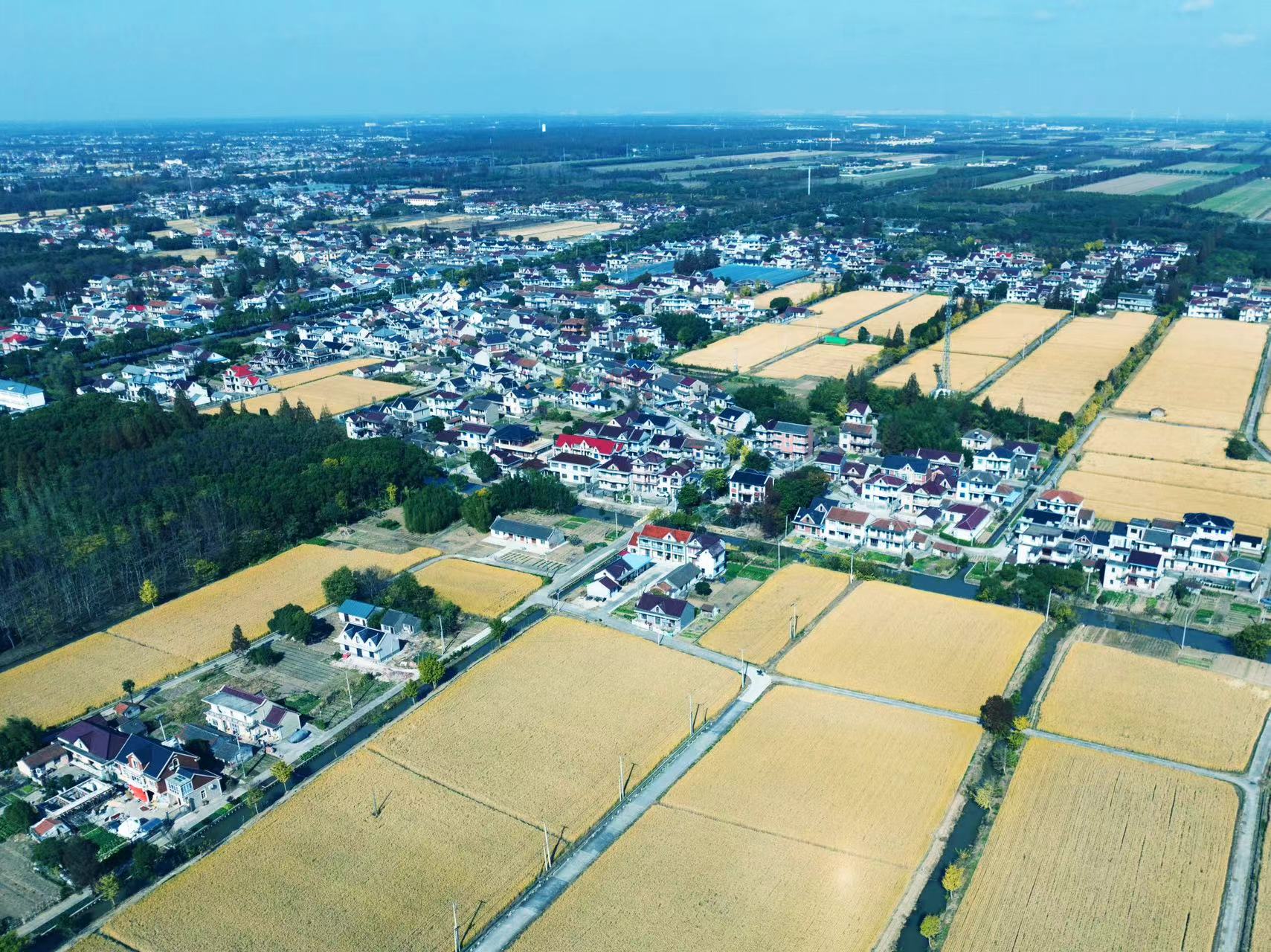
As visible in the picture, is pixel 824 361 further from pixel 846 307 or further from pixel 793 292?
pixel 793 292

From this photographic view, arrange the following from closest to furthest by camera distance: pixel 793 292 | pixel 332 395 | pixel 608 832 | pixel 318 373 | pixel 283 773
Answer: pixel 608 832 < pixel 283 773 < pixel 332 395 < pixel 318 373 < pixel 793 292

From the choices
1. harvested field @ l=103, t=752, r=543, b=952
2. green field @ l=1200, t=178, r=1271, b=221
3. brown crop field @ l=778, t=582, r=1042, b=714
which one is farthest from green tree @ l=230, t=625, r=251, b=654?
green field @ l=1200, t=178, r=1271, b=221

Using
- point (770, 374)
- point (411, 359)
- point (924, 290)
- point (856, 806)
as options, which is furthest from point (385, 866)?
point (924, 290)

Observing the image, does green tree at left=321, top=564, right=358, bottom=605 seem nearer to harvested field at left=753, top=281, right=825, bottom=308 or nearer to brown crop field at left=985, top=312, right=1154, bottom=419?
brown crop field at left=985, top=312, right=1154, bottom=419

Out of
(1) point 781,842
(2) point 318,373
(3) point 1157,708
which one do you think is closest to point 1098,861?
(1) point 781,842

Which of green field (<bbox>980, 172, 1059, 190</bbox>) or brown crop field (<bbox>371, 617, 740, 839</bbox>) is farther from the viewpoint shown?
green field (<bbox>980, 172, 1059, 190</bbox>)
